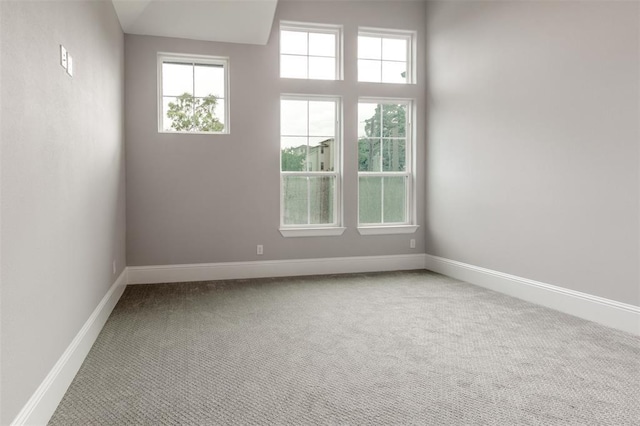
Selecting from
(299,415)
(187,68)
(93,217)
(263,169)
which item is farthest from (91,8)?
(299,415)

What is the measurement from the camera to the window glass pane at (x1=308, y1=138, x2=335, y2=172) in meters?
5.63

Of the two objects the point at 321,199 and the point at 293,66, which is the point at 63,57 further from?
the point at 321,199

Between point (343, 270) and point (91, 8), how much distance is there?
380cm

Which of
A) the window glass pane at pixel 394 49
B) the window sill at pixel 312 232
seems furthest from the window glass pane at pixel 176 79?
the window glass pane at pixel 394 49

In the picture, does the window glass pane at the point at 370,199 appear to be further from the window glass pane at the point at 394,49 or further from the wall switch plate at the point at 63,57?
the wall switch plate at the point at 63,57

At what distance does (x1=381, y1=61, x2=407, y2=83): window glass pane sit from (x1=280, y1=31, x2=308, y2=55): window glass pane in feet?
3.45

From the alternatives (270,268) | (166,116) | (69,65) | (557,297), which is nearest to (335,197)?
(270,268)

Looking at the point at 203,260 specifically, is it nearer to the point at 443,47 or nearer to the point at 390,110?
the point at 390,110

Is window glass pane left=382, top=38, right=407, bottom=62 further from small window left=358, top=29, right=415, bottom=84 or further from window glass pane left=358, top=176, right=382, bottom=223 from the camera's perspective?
window glass pane left=358, top=176, right=382, bottom=223

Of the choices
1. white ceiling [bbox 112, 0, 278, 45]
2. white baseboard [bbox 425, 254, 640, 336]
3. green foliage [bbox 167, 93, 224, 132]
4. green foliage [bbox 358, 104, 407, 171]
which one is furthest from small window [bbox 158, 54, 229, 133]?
white baseboard [bbox 425, 254, 640, 336]

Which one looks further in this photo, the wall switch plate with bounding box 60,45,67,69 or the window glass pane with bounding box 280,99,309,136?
the window glass pane with bounding box 280,99,309,136

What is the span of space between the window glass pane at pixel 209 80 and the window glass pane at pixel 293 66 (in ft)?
2.41

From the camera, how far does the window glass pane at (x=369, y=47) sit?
5.75 m

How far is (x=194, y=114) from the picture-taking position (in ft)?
17.2
